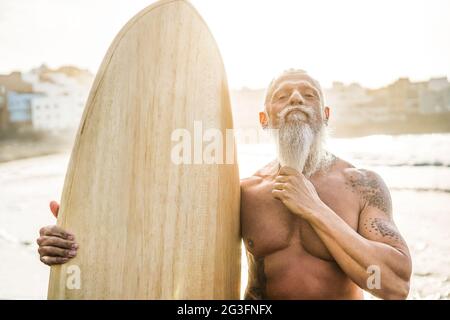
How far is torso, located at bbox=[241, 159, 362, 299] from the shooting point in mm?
1847

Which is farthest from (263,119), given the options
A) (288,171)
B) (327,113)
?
(288,171)

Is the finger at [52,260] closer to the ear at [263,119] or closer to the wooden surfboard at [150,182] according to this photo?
the wooden surfboard at [150,182]

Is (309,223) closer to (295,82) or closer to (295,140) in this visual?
(295,140)

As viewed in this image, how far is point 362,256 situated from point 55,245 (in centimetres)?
135

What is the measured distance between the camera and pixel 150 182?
5.72 feet

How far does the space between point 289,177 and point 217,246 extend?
48 cm

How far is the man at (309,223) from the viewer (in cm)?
162

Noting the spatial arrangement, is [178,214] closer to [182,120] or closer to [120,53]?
[182,120]

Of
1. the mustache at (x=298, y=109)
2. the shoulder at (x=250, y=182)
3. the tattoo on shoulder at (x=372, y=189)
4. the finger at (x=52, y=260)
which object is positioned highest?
the mustache at (x=298, y=109)

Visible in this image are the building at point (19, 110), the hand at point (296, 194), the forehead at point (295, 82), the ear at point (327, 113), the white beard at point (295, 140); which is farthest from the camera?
the building at point (19, 110)

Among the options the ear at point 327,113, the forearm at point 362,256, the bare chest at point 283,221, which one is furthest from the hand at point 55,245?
the ear at point 327,113

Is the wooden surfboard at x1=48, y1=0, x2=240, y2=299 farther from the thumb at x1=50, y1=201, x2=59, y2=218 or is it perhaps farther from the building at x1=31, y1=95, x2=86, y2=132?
the building at x1=31, y1=95, x2=86, y2=132

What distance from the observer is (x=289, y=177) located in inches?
71.1
